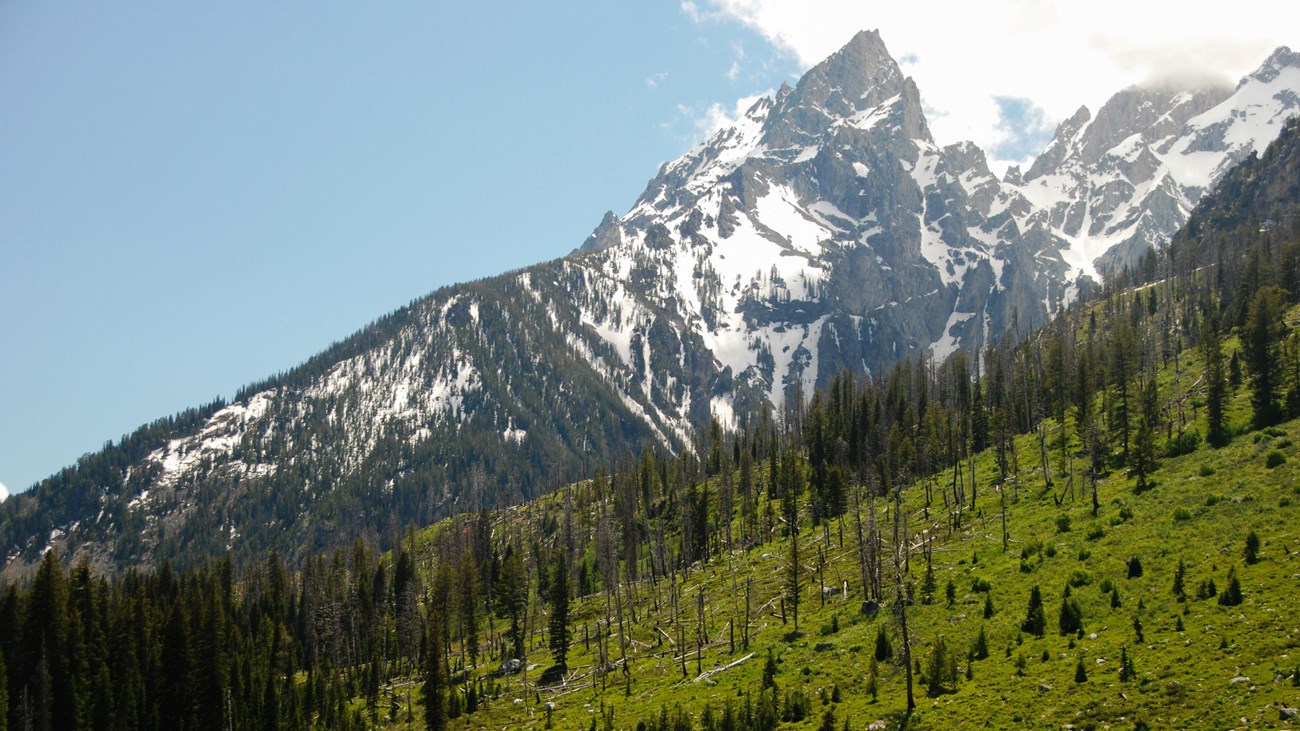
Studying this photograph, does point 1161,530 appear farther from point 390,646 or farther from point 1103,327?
point 1103,327

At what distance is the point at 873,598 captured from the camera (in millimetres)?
78875

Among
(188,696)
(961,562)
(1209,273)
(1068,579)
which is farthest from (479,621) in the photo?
(1209,273)

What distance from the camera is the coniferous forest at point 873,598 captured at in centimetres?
5106

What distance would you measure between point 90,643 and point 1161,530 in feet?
329

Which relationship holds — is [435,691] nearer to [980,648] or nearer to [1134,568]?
[980,648]

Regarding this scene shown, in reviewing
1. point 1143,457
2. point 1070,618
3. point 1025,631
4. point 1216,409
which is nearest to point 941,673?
point 1025,631

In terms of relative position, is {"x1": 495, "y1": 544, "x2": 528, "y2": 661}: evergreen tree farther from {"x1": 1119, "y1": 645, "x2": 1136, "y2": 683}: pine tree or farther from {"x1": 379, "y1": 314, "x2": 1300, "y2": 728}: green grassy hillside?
{"x1": 1119, "y1": 645, "x2": 1136, "y2": 683}: pine tree

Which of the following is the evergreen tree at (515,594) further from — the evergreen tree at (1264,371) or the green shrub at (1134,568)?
the evergreen tree at (1264,371)

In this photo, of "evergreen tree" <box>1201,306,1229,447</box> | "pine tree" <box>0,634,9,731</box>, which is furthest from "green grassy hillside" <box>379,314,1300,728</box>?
"pine tree" <box>0,634,9,731</box>

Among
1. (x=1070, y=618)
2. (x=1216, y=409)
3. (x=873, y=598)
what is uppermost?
(x=1216, y=409)

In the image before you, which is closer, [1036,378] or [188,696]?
[188,696]

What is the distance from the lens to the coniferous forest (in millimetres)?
51062

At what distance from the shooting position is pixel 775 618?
86.2 meters

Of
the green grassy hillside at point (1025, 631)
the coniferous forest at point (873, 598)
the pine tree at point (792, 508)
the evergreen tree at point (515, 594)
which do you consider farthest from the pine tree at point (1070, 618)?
the evergreen tree at point (515, 594)
